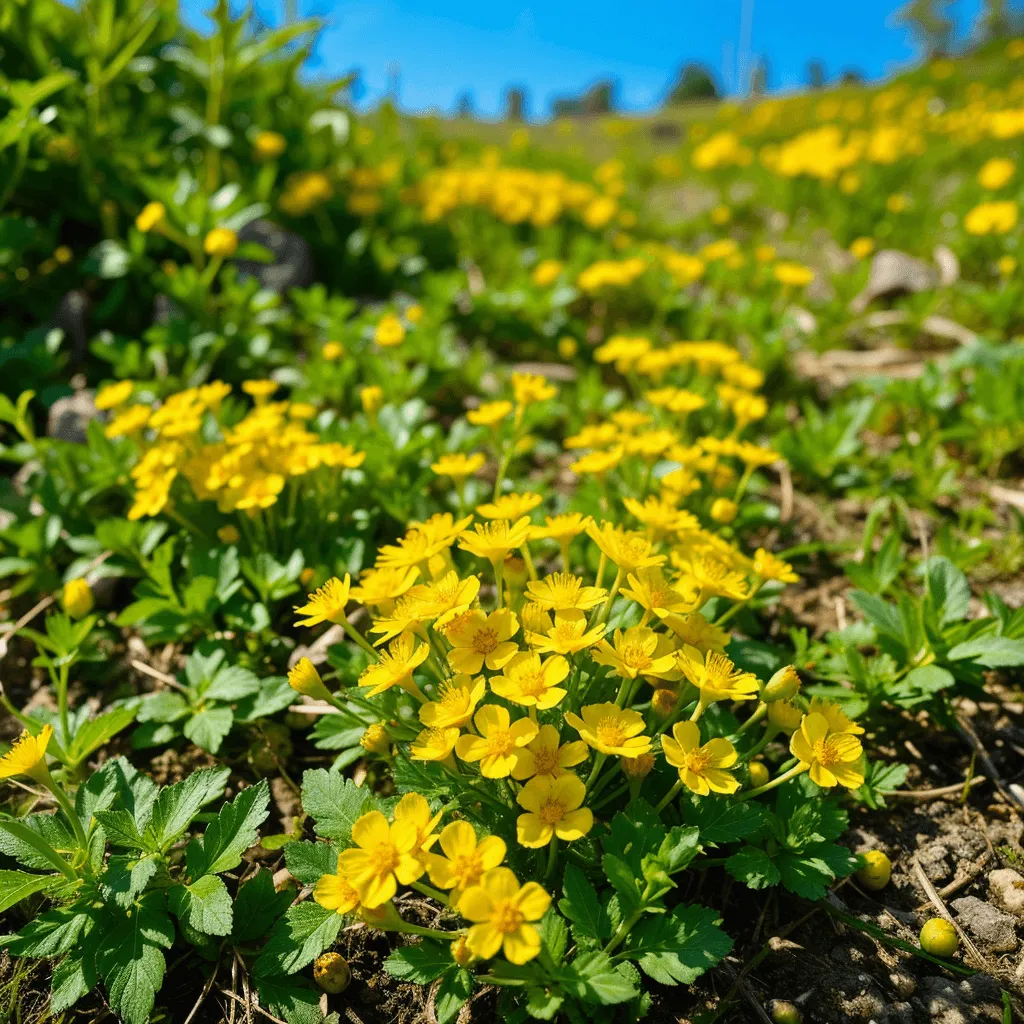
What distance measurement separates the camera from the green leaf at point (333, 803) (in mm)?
1507

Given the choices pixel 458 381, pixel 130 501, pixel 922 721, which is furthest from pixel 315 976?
pixel 458 381

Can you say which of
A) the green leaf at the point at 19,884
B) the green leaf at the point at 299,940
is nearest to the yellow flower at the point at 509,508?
the green leaf at the point at 299,940

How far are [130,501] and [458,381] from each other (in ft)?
4.87

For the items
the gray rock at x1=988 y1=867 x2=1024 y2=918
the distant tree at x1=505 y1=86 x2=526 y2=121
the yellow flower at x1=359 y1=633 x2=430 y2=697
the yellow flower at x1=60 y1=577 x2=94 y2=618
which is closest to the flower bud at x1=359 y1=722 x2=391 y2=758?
the yellow flower at x1=359 y1=633 x2=430 y2=697

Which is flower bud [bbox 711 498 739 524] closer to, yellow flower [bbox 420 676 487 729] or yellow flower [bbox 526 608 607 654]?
yellow flower [bbox 526 608 607 654]

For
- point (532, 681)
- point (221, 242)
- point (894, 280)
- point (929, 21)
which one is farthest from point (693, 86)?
point (532, 681)

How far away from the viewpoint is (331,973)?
148 centimetres

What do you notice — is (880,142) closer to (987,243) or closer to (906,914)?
(987,243)

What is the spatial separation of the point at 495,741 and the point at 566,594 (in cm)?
32

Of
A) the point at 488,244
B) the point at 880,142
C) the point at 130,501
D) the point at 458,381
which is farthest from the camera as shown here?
the point at 880,142

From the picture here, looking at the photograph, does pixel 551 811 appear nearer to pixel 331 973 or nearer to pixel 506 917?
pixel 506 917

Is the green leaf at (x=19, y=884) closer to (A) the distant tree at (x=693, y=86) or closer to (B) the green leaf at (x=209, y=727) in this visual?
(B) the green leaf at (x=209, y=727)

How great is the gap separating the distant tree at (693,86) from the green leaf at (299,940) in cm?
3094

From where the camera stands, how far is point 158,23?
160 inches
